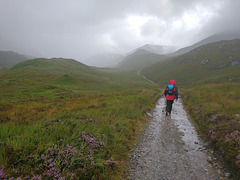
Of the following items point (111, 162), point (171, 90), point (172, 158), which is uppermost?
point (171, 90)

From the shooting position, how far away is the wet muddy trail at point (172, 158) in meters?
5.05

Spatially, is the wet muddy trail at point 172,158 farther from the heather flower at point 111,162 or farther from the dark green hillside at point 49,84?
the dark green hillside at point 49,84

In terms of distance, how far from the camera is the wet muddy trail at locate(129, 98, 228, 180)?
5047 mm

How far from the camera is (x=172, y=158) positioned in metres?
6.07

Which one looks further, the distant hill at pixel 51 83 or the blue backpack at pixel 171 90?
the distant hill at pixel 51 83

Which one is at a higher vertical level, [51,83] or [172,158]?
[51,83]

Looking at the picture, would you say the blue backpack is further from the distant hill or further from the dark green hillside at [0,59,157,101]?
the distant hill

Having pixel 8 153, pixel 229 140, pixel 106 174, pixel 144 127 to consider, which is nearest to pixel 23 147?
pixel 8 153

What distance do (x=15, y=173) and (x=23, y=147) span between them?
0.95 metres

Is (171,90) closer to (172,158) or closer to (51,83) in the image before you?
(172,158)

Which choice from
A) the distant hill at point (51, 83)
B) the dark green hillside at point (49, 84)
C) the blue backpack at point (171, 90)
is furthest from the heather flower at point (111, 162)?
the distant hill at point (51, 83)

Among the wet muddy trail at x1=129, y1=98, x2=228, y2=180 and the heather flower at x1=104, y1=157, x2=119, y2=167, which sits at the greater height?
the heather flower at x1=104, y1=157, x2=119, y2=167

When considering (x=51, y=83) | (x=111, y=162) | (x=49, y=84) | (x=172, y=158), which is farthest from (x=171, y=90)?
(x=51, y=83)

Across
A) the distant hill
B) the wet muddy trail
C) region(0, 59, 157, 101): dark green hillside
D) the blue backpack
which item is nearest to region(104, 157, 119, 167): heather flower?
the wet muddy trail
